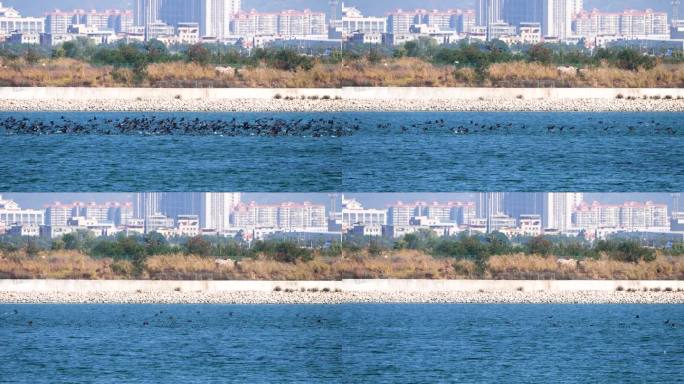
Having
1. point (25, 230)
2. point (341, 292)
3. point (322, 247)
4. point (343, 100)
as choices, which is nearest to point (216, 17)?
point (343, 100)

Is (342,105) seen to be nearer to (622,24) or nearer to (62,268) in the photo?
(62,268)

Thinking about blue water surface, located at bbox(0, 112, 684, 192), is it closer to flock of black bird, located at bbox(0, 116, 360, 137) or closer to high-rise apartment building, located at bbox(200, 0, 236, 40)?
flock of black bird, located at bbox(0, 116, 360, 137)

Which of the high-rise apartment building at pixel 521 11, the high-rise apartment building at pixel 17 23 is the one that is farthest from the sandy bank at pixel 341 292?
the high-rise apartment building at pixel 521 11

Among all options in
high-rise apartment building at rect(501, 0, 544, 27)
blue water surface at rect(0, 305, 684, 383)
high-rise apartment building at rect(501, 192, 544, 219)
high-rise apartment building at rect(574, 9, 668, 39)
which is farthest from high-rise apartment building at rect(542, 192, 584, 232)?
blue water surface at rect(0, 305, 684, 383)

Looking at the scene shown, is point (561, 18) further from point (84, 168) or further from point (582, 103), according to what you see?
point (84, 168)

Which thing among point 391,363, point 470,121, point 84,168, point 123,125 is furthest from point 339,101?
point 391,363

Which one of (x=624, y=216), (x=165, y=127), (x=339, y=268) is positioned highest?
(x=165, y=127)
